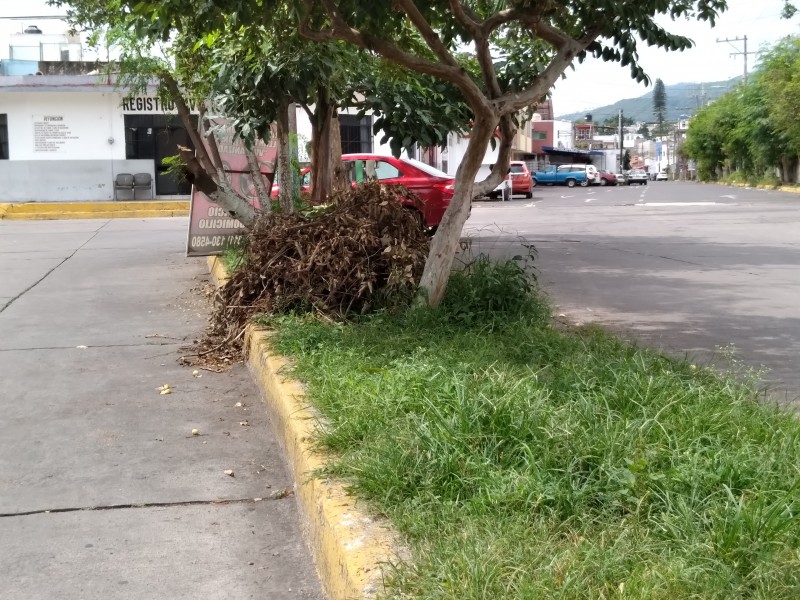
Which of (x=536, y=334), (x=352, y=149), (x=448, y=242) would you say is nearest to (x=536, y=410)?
(x=536, y=334)

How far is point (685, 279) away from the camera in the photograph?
37.1ft

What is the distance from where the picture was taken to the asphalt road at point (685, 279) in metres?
7.32

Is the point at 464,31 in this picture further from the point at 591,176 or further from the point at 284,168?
the point at 591,176

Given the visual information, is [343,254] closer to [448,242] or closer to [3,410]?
[448,242]

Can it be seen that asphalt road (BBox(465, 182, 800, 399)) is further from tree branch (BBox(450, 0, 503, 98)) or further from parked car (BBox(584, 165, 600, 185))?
parked car (BBox(584, 165, 600, 185))

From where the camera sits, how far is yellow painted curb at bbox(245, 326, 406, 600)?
323cm

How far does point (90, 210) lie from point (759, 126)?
37.4 meters

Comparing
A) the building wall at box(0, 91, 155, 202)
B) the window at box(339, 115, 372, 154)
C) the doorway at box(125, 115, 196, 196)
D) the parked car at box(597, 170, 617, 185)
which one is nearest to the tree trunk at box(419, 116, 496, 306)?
the doorway at box(125, 115, 196, 196)

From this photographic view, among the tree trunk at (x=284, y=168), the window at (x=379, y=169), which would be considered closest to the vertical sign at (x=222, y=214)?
the tree trunk at (x=284, y=168)

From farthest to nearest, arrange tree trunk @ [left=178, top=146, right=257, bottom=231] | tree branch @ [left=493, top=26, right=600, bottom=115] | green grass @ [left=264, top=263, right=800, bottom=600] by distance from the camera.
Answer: tree trunk @ [left=178, top=146, right=257, bottom=231], tree branch @ [left=493, top=26, right=600, bottom=115], green grass @ [left=264, top=263, right=800, bottom=600]

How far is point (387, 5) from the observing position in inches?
268

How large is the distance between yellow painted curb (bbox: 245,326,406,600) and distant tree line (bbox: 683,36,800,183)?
41.0 metres

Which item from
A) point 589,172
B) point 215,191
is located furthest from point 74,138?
point 589,172

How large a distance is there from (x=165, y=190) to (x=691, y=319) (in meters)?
25.0
